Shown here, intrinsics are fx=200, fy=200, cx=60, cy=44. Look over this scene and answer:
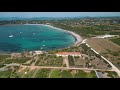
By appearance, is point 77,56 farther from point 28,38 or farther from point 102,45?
point 28,38

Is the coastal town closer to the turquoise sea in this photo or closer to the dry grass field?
the dry grass field

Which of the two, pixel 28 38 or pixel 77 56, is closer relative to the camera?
pixel 77 56

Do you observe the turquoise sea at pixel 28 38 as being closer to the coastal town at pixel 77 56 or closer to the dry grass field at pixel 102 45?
the coastal town at pixel 77 56

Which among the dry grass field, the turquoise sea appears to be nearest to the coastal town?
the dry grass field

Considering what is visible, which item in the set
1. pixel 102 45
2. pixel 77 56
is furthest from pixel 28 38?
pixel 102 45
